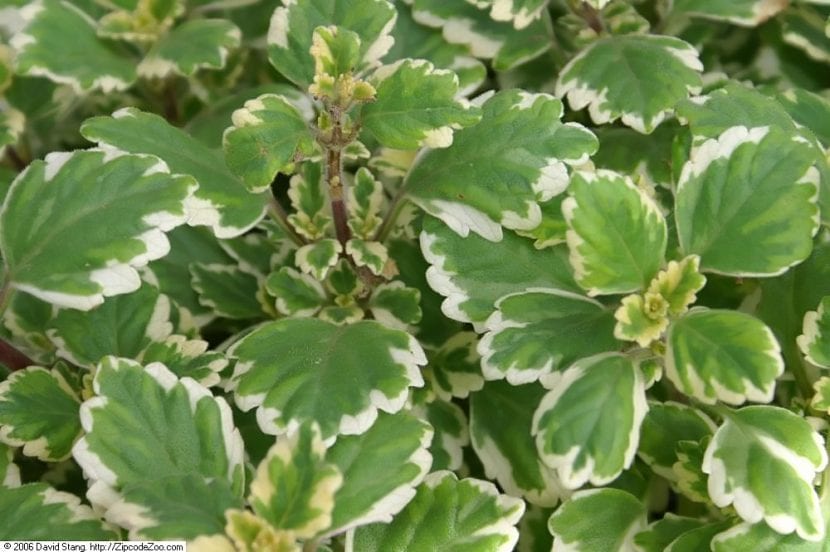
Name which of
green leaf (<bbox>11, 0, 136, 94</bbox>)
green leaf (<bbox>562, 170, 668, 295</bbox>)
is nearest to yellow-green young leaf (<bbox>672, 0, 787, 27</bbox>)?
green leaf (<bbox>562, 170, 668, 295</bbox>)

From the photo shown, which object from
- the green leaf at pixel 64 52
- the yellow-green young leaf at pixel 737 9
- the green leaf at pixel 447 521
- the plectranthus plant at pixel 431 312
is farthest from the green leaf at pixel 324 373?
the yellow-green young leaf at pixel 737 9

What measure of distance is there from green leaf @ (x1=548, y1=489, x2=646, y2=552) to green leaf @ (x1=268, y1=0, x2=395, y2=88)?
1.83 feet

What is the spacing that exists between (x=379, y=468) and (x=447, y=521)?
109 millimetres

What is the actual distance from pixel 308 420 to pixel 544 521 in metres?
0.39

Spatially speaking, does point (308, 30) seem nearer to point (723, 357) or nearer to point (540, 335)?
point (540, 335)

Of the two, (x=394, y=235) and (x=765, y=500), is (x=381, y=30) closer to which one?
(x=394, y=235)

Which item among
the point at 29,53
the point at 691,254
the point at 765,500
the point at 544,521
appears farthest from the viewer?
the point at 29,53

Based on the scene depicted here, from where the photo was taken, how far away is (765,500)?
833 mm

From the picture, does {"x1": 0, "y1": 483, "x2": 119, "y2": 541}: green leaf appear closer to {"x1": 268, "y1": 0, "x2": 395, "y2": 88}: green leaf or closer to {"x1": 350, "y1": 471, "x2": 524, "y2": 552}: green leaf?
{"x1": 350, "y1": 471, "x2": 524, "y2": 552}: green leaf

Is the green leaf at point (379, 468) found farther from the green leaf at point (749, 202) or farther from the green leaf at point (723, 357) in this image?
the green leaf at point (749, 202)

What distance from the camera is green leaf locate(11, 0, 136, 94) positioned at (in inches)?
46.9

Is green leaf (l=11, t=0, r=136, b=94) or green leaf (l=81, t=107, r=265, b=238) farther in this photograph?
green leaf (l=11, t=0, r=136, b=94)

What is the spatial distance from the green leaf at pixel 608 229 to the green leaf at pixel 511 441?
233mm

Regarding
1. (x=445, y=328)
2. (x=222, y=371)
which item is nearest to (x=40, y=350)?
(x=222, y=371)
